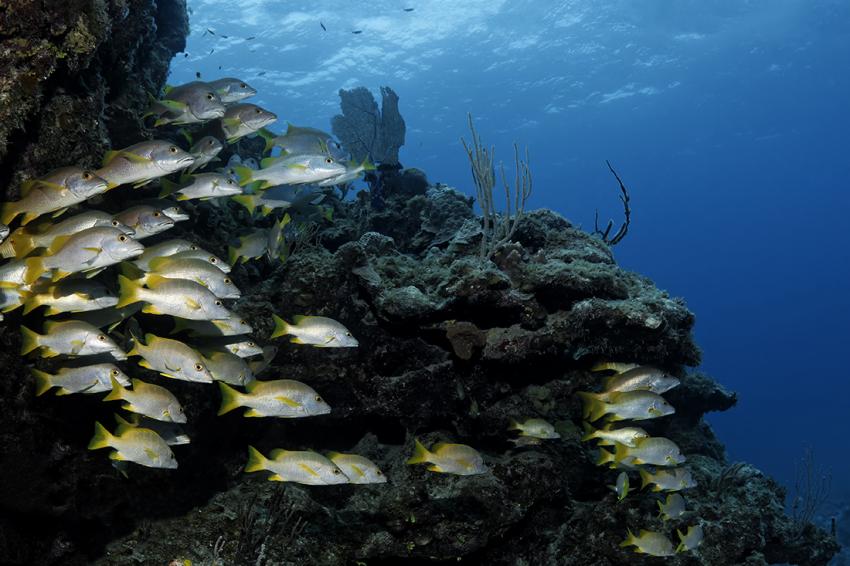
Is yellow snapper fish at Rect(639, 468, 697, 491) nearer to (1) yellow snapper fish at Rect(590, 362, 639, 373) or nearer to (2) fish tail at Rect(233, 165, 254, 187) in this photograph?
(1) yellow snapper fish at Rect(590, 362, 639, 373)

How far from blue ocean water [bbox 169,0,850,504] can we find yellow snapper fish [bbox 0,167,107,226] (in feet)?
50.3

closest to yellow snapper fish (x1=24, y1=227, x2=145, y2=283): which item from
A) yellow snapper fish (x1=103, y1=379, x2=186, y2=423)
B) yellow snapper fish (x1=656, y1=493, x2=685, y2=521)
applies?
yellow snapper fish (x1=103, y1=379, x2=186, y2=423)

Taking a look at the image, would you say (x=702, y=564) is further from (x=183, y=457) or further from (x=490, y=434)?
(x=183, y=457)

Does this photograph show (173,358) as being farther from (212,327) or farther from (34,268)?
(34,268)

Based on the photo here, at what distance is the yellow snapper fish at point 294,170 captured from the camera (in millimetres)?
4898

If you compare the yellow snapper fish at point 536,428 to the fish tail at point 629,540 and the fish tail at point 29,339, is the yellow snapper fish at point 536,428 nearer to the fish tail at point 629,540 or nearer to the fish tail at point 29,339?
the fish tail at point 629,540

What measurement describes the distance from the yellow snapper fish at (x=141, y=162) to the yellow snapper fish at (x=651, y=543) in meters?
5.70

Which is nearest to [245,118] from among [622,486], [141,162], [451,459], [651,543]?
[141,162]

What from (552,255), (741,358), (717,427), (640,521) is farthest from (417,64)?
(741,358)

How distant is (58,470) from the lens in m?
4.27

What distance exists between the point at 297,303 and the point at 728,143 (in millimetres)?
82206

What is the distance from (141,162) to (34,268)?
1.12 metres

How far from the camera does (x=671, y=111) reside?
61781 millimetres

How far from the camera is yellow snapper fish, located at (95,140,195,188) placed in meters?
4.02
